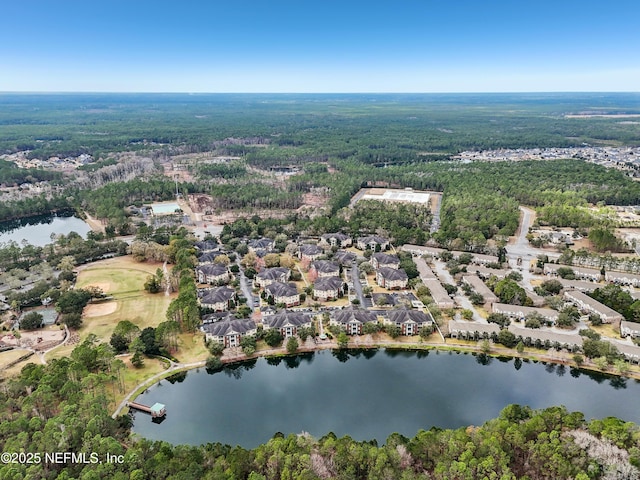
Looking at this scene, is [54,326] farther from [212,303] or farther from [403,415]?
[403,415]

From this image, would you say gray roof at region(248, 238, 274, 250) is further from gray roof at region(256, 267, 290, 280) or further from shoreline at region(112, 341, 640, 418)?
shoreline at region(112, 341, 640, 418)

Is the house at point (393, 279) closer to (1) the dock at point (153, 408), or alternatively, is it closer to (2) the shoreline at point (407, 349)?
(2) the shoreline at point (407, 349)

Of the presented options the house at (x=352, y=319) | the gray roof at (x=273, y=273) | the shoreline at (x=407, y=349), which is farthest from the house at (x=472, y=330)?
the gray roof at (x=273, y=273)

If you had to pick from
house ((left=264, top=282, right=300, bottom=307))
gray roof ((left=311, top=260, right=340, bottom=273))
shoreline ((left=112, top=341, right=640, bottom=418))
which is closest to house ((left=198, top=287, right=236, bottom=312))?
house ((left=264, top=282, right=300, bottom=307))

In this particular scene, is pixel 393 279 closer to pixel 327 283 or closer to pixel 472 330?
pixel 327 283

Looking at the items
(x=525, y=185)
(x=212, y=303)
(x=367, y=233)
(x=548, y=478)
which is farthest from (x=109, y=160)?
(x=548, y=478)

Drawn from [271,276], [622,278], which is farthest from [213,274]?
[622,278]
